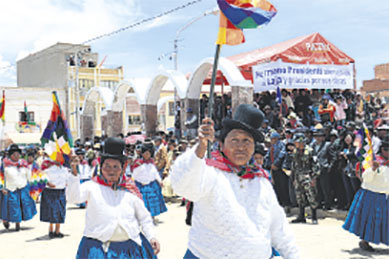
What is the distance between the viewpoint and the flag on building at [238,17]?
2861mm

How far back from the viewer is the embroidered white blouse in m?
2.67

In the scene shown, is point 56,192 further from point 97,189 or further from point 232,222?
point 232,222

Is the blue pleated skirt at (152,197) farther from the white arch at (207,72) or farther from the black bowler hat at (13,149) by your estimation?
the white arch at (207,72)

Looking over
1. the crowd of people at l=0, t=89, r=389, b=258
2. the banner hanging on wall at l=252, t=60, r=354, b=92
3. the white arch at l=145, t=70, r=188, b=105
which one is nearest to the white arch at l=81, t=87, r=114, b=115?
the white arch at l=145, t=70, r=188, b=105

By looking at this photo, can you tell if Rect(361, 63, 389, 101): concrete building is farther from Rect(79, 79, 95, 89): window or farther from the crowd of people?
Rect(79, 79, 95, 89): window

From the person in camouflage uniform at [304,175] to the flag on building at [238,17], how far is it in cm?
624

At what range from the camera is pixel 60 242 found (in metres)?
8.30

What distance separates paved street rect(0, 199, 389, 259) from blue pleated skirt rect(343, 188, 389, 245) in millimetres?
307

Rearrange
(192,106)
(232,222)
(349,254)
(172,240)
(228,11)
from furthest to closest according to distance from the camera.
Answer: (192,106) → (172,240) → (349,254) → (228,11) → (232,222)

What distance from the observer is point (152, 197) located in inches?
375

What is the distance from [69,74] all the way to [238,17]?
44510 millimetres

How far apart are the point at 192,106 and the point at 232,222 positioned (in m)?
13.3

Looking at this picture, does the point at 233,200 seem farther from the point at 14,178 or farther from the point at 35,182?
the point at 35,182

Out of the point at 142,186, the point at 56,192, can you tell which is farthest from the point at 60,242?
the point at 142,186
